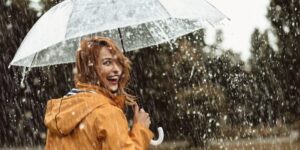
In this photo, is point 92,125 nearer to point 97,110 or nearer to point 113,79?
point 97,110

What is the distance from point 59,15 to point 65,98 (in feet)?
3.64

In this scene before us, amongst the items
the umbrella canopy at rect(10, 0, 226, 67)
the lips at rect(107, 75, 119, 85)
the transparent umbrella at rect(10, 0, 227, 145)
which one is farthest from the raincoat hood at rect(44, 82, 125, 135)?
the umbrella canopy at rect(10, 0, 226, 67)

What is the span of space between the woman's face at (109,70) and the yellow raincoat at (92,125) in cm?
10

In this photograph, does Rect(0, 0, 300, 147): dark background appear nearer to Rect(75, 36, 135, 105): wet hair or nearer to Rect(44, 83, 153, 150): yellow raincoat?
Rect(75, 36, 135, 105): wet hair

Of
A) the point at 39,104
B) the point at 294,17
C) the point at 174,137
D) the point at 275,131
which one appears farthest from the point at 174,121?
the point at 275,131

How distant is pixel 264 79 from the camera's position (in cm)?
2259

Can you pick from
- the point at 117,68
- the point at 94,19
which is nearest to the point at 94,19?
the point at 94,19

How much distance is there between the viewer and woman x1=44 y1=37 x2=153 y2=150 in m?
3.22

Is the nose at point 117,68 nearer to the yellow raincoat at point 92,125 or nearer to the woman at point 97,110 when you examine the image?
the woman at point 97,110

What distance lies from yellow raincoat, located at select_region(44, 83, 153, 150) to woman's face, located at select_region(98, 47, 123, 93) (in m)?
0.10

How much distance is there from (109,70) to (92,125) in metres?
0.36

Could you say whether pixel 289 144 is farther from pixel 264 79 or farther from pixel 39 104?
pixel 39 104

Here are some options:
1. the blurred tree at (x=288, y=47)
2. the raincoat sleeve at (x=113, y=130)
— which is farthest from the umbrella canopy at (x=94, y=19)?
the blurred tree at (x=288, y=47)

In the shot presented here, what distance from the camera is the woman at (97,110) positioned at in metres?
3.22
